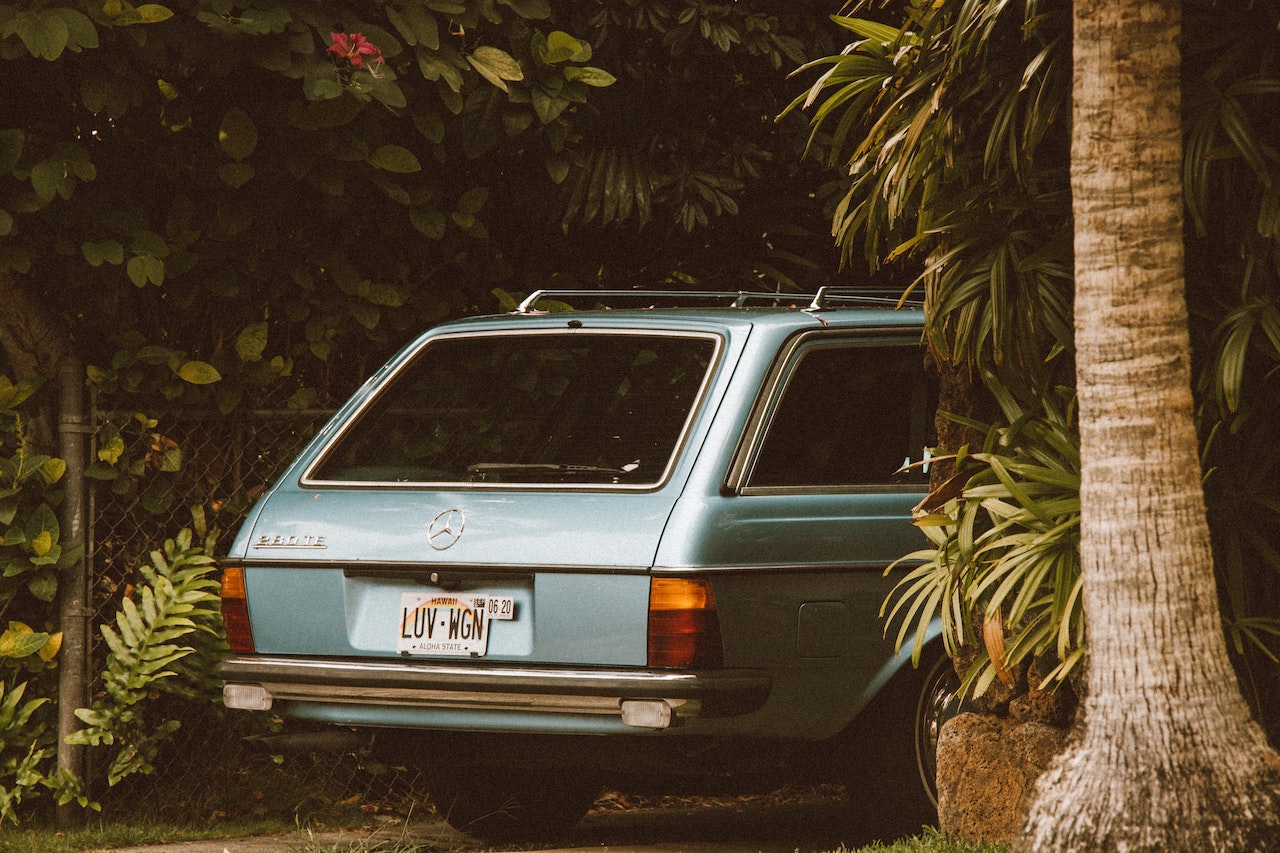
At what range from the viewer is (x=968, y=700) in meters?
5.09

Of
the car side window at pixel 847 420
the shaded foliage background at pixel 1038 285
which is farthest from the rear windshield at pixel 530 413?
the shaded foliage background at pixel 1038 285

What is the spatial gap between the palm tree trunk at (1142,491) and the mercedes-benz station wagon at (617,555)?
1.26 meters

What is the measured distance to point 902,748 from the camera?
5207 mm

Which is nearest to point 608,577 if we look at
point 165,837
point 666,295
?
point 666,295

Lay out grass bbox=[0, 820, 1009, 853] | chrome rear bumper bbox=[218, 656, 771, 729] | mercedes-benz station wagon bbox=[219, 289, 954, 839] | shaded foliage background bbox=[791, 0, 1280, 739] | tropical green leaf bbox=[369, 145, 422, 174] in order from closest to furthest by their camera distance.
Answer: shaded foliage background bbox=[791, 0, 1280, 739] < chrome rear bumper bbox=[218, 656, 771, 729] < mercedes-benz station wagon bbox=[219, 289, 954, 839] < grass bbox=[0, 820, 1009, 853] < tropical green leaf bbox=[369, 145, 422, 174]

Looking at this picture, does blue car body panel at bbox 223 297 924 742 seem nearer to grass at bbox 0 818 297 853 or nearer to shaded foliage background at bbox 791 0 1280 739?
shaded foliage background at bbox 791 0 1280 739

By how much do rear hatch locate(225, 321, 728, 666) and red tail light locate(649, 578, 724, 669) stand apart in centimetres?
4

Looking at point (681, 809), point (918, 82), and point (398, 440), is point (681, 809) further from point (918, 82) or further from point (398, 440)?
point (918, 82)

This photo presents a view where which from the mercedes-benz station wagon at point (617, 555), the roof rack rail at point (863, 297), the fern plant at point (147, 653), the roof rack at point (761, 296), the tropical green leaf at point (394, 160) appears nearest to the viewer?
the mercedes-benz station wagon at point (617, 555)

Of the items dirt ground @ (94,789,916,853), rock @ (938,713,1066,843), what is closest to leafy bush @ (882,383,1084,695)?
rock @ (938,713,1066,843)

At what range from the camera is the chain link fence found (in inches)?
256

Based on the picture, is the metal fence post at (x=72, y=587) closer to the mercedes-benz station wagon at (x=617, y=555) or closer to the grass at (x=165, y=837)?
the grass at (x=165, y=837)

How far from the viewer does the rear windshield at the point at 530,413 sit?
5.10 m

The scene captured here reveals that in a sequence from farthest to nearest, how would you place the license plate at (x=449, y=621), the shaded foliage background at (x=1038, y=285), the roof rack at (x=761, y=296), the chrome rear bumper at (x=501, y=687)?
the roof rack at (x=761, y=296) < the license plate at (x=449, y=621) < the chrome rear bumper at (x=501, y=687) < the shaded foliage background at (x=1038, y=285)
